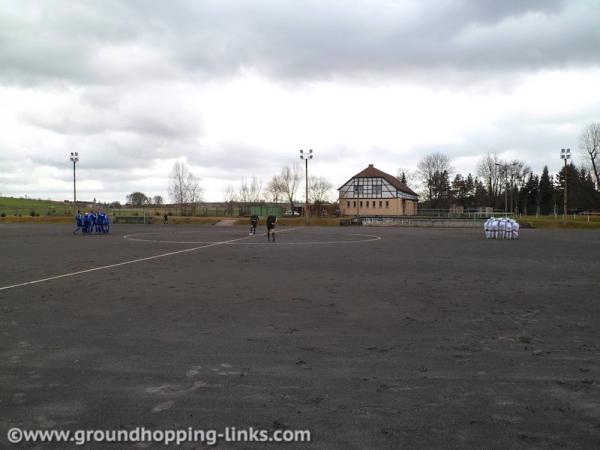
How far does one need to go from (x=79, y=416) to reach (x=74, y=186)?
5814 cm

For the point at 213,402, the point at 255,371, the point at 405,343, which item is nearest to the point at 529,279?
the point at 405,343

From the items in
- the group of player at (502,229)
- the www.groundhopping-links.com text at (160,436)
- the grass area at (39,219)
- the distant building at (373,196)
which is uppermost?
the distant building at (373,196)

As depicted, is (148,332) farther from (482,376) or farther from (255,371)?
(482,376)

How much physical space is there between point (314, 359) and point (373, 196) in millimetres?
81894

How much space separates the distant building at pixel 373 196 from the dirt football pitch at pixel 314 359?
7355cm

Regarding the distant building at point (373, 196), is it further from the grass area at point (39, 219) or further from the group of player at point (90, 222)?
the group of player at point (90, 222)

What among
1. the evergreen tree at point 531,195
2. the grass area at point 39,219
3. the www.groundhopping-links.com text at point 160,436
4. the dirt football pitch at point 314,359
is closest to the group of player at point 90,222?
the grass area at point 39,219

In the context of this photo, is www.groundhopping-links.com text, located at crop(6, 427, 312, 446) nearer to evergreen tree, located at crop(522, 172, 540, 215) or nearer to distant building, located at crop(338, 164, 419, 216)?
distant building, located at crop(338, 164, 419, 216)

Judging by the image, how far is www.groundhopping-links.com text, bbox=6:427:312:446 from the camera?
134 inches

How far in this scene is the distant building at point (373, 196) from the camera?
3297 inches

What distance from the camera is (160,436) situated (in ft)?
11.4

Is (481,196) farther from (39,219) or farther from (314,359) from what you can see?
(314,359)

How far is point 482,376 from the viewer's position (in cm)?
470

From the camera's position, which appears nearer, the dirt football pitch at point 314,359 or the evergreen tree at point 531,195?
the dirt football pitch at point 314,359
